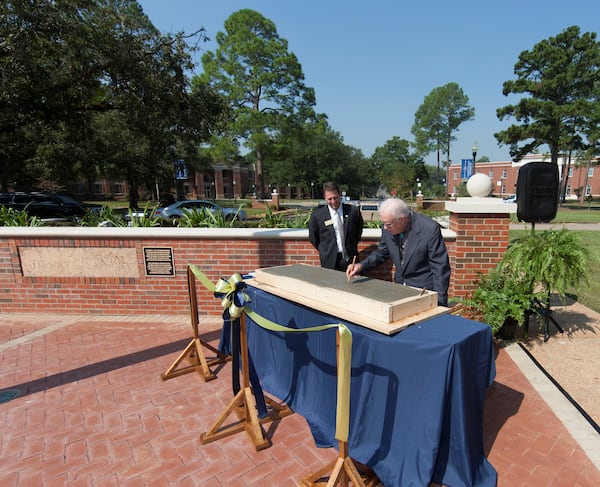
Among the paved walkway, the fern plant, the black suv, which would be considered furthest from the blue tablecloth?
the black suv

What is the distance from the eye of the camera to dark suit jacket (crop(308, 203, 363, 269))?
171 inches

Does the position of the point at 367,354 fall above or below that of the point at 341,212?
below

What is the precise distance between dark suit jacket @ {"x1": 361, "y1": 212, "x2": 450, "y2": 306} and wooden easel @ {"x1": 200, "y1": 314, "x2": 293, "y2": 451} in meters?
1.26

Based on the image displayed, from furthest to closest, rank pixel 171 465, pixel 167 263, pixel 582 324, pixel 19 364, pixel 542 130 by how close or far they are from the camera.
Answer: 1. pixel 542 130
2. pixel 167 263
3. pixel 582 324
4. pixel 19 364
5. pixel 171 465

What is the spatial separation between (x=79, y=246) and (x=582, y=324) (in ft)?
24.1

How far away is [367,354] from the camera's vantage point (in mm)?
2326

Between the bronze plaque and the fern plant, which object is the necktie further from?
the bronze plaque

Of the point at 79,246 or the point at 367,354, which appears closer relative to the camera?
the point at 367,354

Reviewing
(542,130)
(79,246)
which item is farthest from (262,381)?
(542,130)

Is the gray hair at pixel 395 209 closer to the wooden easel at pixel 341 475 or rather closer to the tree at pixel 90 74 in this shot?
the wooden easel at pixel 341 475

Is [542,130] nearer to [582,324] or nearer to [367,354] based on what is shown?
[582,324]

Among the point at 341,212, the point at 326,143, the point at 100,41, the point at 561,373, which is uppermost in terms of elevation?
the point at 326,143

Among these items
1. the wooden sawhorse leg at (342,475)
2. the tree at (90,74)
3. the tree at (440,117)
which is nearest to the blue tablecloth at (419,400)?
the wooden sawhorse leg at (342,475)

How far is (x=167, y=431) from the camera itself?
2918mm
